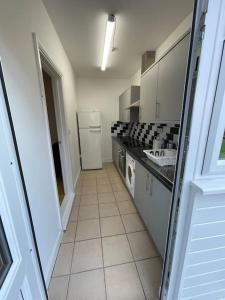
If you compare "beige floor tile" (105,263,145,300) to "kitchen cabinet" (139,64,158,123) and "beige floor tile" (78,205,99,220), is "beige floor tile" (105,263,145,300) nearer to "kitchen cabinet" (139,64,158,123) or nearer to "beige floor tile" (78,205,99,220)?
"beige floor tile" (78,205,99,220)

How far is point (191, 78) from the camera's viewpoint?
0.64 m

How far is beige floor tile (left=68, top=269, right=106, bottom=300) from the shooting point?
120 cm

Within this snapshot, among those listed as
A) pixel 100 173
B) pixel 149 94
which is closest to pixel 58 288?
pixel 149 94

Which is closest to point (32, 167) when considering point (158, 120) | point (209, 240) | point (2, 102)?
point (2, 102)

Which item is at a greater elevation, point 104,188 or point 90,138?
point 90,138

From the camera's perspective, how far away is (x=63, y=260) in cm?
151

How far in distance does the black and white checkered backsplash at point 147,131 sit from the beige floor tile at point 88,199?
1498 millimetres

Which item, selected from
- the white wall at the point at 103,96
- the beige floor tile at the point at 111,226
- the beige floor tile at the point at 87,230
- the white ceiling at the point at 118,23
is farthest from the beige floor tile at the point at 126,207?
the white ceiling at the point at 118,23

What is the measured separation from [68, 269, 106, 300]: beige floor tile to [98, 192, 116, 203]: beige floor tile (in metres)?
1.20

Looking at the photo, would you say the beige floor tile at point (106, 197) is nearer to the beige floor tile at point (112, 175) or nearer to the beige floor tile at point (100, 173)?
the beige floor tile at point (112, 175)

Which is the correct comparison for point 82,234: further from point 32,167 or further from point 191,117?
point 191,117

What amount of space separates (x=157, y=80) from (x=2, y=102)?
1.76 metres

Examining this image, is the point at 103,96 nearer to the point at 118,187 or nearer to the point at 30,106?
the point at 118,187

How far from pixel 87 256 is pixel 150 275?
2.16ft
